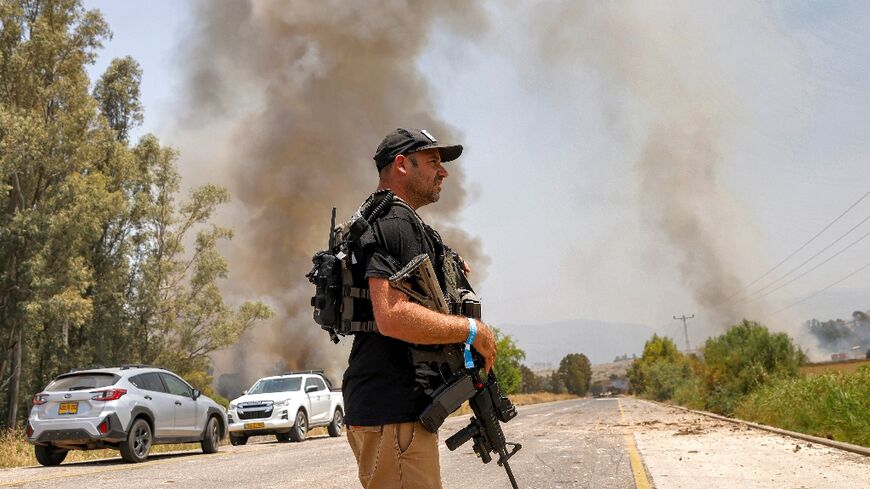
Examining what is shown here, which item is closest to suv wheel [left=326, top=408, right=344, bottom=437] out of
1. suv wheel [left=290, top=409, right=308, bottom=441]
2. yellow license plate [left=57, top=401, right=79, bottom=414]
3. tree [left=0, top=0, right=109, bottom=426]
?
suv wheel [left=290, top=409, right=308, bottom=441]

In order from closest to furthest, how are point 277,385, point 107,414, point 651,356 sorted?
point 107,414, point 277,385, point 651,356

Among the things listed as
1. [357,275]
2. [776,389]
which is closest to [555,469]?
[357,275]

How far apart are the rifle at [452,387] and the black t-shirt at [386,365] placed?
0.14 feet

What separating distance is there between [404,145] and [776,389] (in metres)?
18.4

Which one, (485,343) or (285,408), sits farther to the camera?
(285,408)

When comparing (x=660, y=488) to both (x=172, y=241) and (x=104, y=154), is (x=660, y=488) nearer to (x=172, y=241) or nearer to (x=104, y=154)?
(x=104, y=154)

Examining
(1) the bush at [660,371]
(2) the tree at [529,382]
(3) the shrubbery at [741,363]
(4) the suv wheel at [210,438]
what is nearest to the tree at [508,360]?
(1) the bush at [660,371]

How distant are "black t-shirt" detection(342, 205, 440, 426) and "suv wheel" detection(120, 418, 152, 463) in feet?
32.3

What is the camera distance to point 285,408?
16219 mm

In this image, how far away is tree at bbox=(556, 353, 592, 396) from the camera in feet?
476

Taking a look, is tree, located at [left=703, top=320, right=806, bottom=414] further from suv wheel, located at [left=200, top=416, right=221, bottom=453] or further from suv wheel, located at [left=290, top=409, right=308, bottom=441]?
suv wheel, located at [left=200, top=416, right=221, bottom=453]

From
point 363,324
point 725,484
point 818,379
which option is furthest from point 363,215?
point 818,379

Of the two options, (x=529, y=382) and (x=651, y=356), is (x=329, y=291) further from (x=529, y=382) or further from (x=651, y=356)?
(x=529, y=382)

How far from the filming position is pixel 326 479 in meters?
8.12
